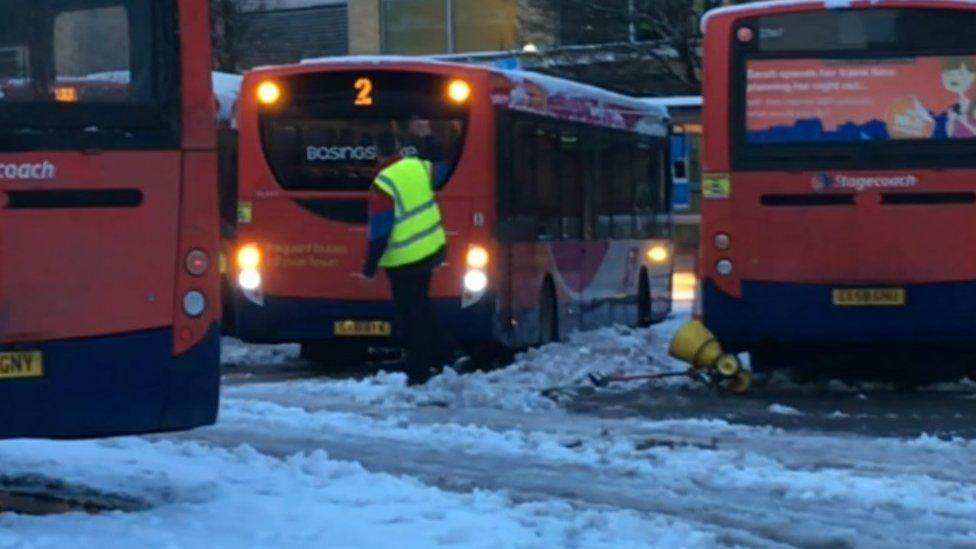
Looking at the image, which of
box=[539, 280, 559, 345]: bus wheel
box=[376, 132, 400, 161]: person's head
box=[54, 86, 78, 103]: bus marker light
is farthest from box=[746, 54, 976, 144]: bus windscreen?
box=[54, 86, 78, 103]: bus marker light

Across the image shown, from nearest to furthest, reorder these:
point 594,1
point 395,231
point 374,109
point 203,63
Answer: point 203,63 < point 395,231 < point 374,109 < point 594,1

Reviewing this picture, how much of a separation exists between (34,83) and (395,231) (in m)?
6.09

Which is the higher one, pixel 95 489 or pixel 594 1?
pixel 594 1

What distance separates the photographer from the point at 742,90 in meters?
15.8

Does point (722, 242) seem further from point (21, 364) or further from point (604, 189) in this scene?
point (21, 364)

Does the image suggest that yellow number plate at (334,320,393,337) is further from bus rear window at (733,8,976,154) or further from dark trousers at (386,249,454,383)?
bus rear window at (733,8,976,154)

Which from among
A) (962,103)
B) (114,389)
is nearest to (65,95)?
(114,389)

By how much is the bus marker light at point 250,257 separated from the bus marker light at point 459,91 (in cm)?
227

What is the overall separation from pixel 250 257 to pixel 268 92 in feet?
4.93

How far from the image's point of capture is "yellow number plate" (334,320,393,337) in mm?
18062

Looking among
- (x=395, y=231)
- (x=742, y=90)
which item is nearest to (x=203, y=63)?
(x=395, y=231)

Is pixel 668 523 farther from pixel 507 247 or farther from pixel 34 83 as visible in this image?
pixel 507 247

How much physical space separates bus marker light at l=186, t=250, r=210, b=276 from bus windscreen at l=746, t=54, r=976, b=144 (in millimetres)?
6874

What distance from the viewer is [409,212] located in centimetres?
1541
